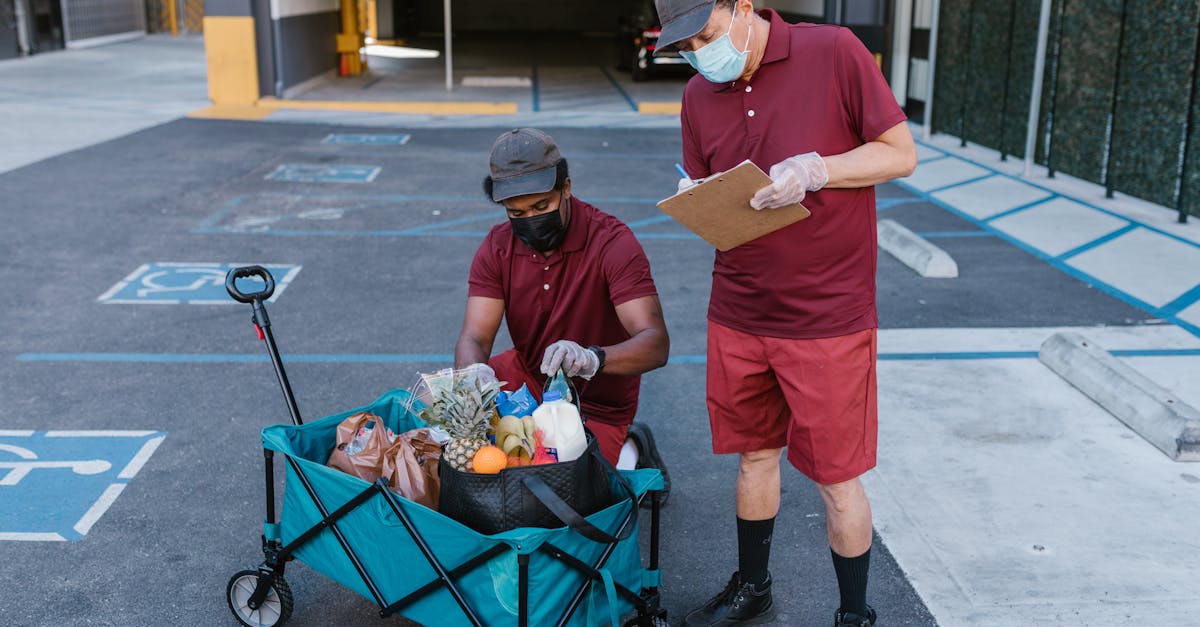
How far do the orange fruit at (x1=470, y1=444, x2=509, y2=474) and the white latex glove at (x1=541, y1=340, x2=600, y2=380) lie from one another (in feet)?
0.95

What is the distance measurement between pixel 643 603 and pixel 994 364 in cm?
341

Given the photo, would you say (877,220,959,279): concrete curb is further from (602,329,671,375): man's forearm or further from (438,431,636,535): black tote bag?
(438,431,636,535): black tote bag

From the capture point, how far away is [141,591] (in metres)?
3.79

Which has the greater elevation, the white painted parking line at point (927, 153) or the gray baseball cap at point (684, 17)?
the gray baseball cap at point (684, 17)

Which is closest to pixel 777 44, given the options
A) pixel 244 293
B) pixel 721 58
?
pixel 721 58

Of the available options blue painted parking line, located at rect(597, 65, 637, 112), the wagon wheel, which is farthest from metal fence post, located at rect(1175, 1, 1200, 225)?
blue painted parking line, located at rect(597, 65, 637, 112)

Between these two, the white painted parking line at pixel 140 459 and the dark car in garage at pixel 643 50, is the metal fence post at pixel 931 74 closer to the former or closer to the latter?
the dark car in garage at pixel 643 50

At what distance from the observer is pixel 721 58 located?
3.07 m

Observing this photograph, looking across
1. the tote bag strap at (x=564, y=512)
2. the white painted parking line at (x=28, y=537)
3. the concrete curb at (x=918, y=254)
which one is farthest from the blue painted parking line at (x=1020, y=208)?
the white painted parking line at (x=28, y=537)

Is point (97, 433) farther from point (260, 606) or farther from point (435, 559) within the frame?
point (435, 559)

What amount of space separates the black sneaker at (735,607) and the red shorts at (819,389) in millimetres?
539

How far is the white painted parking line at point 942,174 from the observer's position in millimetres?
11523

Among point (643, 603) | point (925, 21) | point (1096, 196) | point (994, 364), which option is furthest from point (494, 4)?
point (643, 603)

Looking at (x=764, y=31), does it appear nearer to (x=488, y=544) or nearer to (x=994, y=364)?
(x=488, y=544)
